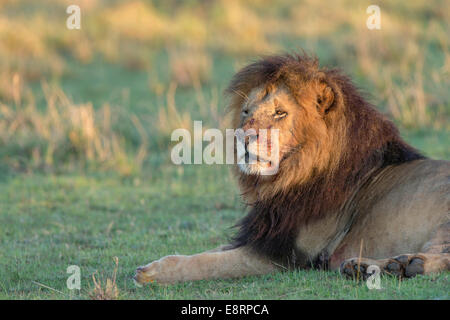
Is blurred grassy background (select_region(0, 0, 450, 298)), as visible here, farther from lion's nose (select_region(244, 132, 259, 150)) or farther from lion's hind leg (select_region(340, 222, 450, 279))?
lion's nose (select_region(244, 132, 259, 150))

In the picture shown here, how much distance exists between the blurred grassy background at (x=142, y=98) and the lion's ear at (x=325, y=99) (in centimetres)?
64

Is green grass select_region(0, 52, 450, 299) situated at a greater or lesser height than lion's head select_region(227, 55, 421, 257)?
lesser

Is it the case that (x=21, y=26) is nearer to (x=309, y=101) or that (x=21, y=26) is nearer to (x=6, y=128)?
(x=6, y=128)

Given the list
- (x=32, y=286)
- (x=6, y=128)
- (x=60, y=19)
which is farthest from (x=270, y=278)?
(x=60, y=19)

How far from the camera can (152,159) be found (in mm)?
9516

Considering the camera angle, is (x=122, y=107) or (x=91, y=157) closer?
(x=91, y=157)

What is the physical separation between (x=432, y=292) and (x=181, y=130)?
247 inches

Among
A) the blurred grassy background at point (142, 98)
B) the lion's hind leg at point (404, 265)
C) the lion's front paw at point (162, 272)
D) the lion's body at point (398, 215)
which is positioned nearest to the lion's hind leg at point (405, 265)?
the lion's hind leg at point (404, 265)

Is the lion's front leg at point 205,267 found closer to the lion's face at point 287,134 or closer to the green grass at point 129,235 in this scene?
the green grass at point 129,235

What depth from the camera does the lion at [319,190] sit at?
4.62 meters

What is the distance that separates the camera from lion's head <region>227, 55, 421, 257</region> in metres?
4.69

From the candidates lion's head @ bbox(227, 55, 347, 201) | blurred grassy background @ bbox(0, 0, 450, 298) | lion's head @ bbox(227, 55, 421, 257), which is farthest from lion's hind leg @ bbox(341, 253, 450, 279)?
lion's head @ bbox(227, 55, 347, 201)

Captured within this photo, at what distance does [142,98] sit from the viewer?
12.7 meters

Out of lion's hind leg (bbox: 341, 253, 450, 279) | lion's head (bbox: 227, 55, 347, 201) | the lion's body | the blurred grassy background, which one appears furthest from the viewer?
the blurred grassy background
